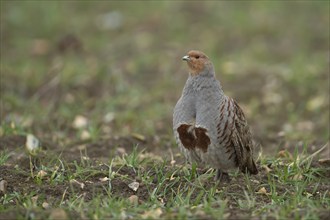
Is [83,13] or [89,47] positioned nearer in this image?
[89,47]

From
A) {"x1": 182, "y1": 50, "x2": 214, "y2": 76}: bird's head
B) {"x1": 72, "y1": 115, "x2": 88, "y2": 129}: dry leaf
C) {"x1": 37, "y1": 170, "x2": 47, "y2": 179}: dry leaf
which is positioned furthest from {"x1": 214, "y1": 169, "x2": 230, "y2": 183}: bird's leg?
{"x1": 72, "y1": 115, "x2": 88, "y2": 129}: dry leaf

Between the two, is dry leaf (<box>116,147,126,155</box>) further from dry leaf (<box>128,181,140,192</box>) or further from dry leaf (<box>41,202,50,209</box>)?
dry leaf (<box>41,202,50,209</box>)

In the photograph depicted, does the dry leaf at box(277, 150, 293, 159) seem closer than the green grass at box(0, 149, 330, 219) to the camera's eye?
No

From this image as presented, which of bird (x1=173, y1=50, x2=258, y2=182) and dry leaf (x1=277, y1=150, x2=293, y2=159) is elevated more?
bird (x1=173, y1=50, x2=258, y2=182)

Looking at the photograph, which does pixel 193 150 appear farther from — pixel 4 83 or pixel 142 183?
pixel 4 83

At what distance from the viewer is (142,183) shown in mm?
4820

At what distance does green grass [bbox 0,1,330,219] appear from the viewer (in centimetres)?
452

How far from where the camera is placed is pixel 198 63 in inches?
193

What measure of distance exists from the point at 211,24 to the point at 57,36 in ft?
7.02

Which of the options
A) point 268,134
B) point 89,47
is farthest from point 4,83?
point 268,134

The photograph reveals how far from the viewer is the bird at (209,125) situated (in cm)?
474

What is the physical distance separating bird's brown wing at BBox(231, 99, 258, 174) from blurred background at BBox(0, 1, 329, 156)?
1.09 metres

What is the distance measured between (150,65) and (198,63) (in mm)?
4143

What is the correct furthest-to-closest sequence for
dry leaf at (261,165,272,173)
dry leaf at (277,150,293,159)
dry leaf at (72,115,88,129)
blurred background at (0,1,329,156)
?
blurred background at (0,1,329,156)
dry leaf at (72,115,88,129)
dry leaf at (277,150,293,159)
dry leaf at (261,165,272,173)
